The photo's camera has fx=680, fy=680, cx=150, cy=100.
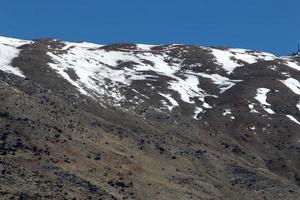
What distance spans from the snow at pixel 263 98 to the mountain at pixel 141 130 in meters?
0.39

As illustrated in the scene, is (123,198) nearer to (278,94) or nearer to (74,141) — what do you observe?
(74,141)

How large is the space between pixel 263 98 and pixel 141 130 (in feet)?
134

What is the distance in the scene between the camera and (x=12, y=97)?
8806cm

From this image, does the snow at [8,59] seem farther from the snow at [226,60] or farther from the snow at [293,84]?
the snow at [293,84]

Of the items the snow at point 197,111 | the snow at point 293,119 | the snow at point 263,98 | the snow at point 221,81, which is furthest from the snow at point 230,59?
the snow at point 197,111

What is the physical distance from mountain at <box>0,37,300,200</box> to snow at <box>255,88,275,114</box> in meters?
0.39

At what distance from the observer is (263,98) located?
130000mm

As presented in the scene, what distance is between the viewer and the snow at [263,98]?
12299 cm

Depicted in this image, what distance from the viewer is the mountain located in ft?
238

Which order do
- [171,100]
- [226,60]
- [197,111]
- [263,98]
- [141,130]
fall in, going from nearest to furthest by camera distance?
[141,130] < [197,111] < [171,100] < [263,98] < [226,60]

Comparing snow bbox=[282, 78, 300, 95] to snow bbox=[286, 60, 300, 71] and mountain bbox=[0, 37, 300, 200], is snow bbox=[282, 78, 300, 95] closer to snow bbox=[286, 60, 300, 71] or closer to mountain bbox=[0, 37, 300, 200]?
mountain bbox=[0, 37, 300, 200]

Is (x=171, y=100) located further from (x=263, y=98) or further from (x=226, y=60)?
(x=226, y=60)

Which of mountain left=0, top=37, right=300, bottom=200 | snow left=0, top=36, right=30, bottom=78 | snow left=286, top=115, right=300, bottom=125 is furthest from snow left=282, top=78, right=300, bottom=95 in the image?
snow left=0, top=36, right=30, bottom=78

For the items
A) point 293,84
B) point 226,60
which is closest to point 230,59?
point 226,60
